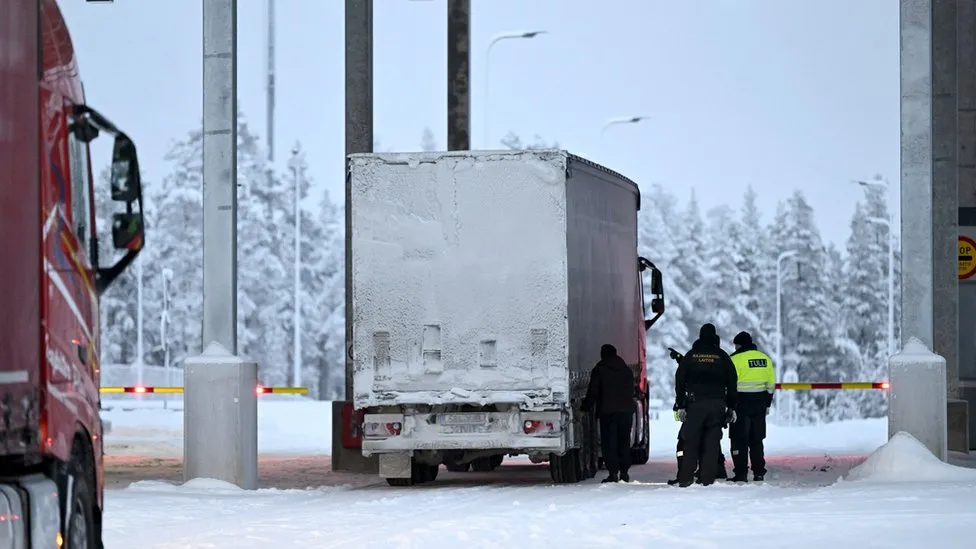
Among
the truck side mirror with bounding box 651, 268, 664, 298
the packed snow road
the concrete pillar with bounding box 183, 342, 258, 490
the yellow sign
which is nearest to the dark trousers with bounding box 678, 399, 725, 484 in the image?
the packed snow road

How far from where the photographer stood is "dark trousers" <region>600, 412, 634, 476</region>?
23.6 meters

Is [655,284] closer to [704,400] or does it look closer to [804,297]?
[704,400]

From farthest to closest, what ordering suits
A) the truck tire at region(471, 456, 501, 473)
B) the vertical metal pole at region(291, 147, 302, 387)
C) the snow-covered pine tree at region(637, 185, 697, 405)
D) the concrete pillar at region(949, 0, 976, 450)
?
the snow-covered pine tree at region(637, 185, 697, 405)
the vertical metal pole at region(291, 147, 302, 387)
the concrete pillar at region(949, 0, 976, 450)
the truck tire at region(471, 456, 501, 473)

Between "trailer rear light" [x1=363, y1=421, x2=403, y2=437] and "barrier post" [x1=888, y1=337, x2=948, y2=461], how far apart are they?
517cm

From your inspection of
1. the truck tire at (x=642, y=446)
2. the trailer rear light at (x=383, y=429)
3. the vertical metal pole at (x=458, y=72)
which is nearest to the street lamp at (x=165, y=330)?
the vertical metal pole at (x=458, y=72)

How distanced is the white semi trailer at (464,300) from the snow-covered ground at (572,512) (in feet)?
2.31

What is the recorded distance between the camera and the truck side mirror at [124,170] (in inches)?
444

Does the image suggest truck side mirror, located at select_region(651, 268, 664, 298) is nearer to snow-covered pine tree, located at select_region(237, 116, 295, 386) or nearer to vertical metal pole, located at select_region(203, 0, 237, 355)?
vertical metal pole, located at select_region(203, 0, 237, 355)

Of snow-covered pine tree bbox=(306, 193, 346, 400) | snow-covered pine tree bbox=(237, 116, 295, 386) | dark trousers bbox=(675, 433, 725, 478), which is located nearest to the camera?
dark trousers bbox=(675, 433, 725, 478)

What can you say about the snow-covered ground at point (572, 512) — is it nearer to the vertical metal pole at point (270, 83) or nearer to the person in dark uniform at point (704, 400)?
the person in dark uniform at point (704, 400)

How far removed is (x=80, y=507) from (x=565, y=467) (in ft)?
41.6

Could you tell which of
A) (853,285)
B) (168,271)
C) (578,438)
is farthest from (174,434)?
(853,285)

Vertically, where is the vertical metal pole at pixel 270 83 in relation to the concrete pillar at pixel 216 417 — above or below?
above

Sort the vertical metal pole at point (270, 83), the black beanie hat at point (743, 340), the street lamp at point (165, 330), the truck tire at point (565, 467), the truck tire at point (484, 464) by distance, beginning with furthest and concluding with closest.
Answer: the vertical metal pole at point (270, 83) → the street lamp at point (165, 330) → the truck tire at point (484, 464) → the black beanie hat at point (743, 340) → the truck tire at point (565, 467)
